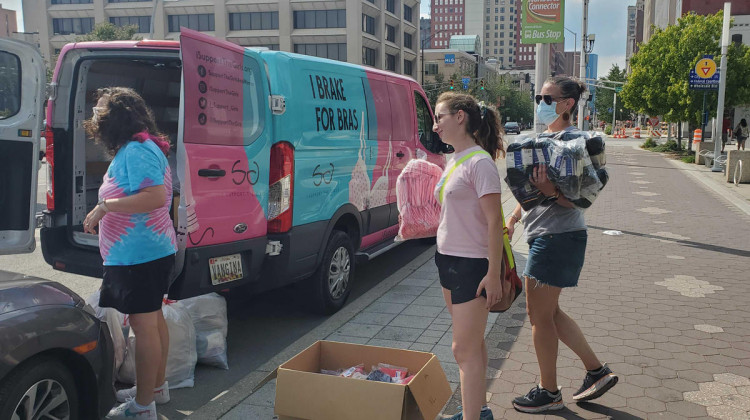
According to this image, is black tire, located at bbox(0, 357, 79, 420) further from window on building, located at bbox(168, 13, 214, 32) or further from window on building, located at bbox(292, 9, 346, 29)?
window on building, located at bbox(168, 13, 214, 32)

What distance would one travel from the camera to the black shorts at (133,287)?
3.47 metres

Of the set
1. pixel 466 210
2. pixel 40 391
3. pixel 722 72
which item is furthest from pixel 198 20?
pixel 466 210

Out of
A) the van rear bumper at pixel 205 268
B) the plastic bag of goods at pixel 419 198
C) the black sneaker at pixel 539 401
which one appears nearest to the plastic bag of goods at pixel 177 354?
the van rear bumper at pixel 205 268

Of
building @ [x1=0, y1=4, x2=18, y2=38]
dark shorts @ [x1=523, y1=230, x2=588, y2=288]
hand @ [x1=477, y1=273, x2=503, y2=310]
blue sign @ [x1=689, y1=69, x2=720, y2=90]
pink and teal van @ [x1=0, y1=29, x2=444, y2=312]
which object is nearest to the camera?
hand @ [x1=477, y1=273, x2=503, y2=310]

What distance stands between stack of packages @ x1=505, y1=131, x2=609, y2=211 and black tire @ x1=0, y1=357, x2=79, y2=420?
7.90 feet

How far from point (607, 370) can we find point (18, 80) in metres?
3.93

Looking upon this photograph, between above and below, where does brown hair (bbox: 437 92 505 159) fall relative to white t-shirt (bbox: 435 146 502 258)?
above

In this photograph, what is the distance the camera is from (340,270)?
6.00 meters

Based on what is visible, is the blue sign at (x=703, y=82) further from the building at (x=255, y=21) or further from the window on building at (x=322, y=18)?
the window on building at (x=322, y=18)

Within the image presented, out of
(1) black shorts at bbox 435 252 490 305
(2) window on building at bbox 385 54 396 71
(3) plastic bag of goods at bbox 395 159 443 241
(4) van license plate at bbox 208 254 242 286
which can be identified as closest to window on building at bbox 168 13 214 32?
(2) window on building at bbox 385 54 396 71

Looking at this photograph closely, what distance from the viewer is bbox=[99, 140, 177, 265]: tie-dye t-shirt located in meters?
3.42

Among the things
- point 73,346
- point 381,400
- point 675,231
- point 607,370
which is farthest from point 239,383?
point 675,231

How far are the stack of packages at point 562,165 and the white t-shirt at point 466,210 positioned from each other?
26 cm

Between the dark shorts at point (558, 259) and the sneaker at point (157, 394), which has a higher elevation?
the dark shorts at point (558, 259)
